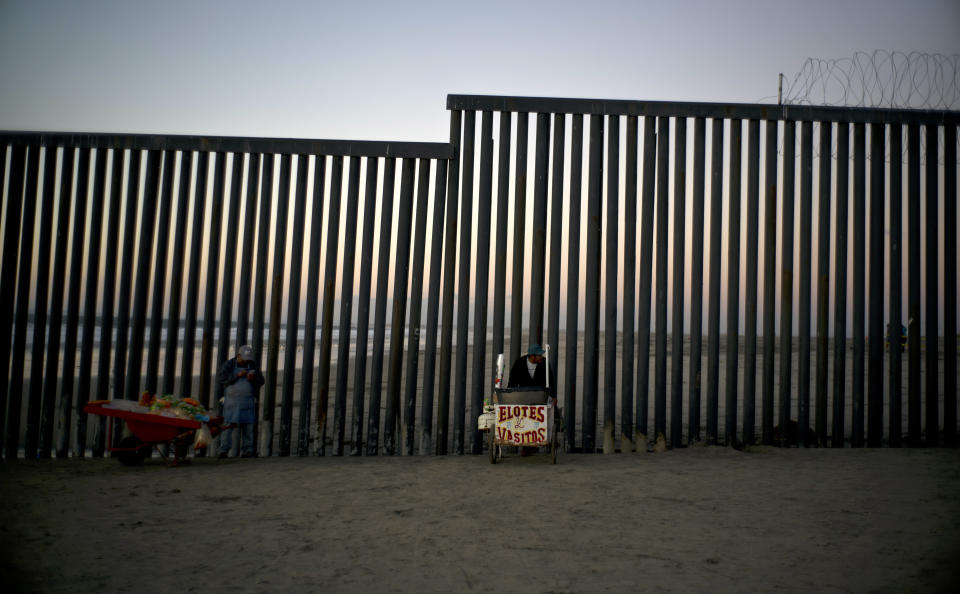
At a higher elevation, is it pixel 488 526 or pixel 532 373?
pixel 532 373

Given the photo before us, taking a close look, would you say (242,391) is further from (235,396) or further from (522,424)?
(522,424)

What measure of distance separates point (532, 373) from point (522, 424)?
870 millimetres

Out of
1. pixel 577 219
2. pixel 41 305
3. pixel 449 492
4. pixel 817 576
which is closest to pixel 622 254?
pixel 577 219

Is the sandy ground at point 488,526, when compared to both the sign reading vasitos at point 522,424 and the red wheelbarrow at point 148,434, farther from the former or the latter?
the sign reading vasitos at point 522,424

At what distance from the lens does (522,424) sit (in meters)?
6.91

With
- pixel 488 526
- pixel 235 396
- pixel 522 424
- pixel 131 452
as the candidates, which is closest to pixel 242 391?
pixel 235 396

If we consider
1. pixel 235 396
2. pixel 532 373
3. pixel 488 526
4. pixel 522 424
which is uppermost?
pixel 532 373

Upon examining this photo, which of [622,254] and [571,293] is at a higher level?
[622,254]

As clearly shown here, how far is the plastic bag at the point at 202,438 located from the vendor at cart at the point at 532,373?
3428 millimetres

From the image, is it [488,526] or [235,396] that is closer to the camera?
[488,526]

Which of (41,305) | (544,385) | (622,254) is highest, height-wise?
(622,254)

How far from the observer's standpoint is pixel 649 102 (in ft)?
26.0

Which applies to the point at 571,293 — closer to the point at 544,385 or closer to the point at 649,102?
the point at 544,385

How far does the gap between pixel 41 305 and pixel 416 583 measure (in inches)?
256
